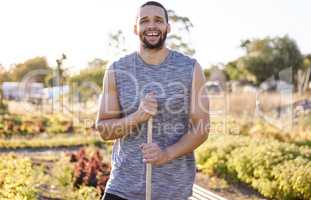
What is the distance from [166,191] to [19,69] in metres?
25.2

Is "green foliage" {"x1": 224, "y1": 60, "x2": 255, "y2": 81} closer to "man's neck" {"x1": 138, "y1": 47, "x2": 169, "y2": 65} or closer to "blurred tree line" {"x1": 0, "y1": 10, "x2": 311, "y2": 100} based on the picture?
"blurred tree line" {"x1": 0, "y1": 10, "x2": 311, "y2": 100}

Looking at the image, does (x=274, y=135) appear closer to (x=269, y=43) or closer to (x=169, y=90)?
(x=169, y=90)

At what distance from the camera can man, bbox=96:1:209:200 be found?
2371mm

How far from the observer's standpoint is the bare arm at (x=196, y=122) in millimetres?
2328

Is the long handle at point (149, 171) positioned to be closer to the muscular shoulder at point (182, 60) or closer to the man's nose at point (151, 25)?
the muscular shoulder at point (182, 60)

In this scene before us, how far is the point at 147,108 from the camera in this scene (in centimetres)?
228

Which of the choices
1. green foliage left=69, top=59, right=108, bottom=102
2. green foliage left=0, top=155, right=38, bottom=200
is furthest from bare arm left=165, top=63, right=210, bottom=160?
green foliage left=69, top=59, right=108, bottom=102

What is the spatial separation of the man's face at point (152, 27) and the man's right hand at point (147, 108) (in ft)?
0.83

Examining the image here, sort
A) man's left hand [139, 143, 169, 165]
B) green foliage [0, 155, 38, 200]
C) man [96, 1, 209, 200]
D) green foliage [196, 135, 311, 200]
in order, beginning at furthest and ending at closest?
green foliage [196, 135, 311, 200] < green foliage [0, 155, 38, 200] < man [96, 1, 209, 200] < man's left hand [139, 143, 169, 165]

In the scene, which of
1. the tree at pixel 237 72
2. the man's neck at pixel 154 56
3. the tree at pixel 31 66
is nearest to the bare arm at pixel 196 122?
the man's neck at pixel 154 56

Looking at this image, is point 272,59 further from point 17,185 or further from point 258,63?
point 17,185

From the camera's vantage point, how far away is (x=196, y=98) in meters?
2.38

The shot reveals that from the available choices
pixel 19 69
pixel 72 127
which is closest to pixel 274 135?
pixel 72 127

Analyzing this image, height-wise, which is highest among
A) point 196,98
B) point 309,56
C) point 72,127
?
point 309,56
